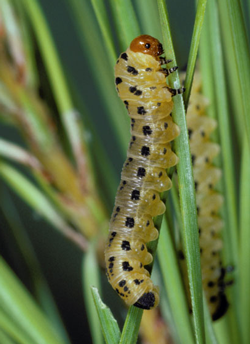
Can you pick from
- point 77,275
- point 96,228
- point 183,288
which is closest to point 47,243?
point 77,275

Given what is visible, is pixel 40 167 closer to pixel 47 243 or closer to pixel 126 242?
pixel 126 242

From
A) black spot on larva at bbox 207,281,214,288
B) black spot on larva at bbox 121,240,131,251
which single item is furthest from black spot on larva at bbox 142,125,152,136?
black spot on larva at bbox 207,281,214,288

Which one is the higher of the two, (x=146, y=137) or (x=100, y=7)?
(x=100, y=7)

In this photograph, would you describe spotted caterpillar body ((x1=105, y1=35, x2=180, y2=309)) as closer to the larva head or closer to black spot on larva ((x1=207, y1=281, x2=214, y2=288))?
the larva head

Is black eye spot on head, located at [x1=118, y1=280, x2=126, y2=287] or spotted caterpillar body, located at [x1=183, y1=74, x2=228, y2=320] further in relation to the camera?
spotted caterpillar body, located at [x1=183, y1=74, x2=228, y2=320]

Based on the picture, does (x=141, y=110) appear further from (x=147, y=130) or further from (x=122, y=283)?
(x=122, y=283)
